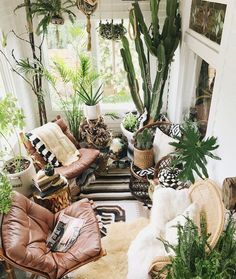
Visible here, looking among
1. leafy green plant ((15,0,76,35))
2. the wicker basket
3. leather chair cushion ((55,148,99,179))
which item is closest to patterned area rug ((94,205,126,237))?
the wicker basket

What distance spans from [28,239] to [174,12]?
2687 mm

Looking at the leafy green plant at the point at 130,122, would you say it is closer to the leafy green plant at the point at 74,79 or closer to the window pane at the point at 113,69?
the window pane at the point at 113,69

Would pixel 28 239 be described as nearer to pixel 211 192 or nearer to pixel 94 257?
pixel 94 257

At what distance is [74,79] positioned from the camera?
3.42m

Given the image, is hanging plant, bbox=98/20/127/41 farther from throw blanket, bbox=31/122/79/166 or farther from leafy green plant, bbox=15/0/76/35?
throw blanket, bbox=31/122/79/166

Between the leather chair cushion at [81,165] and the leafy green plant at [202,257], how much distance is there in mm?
1713

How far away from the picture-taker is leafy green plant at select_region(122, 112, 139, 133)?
3714mm

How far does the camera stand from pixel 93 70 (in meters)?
3.55

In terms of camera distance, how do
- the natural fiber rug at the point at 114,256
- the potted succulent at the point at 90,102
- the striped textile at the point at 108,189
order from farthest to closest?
1. the potted succulent at the point at 90,102
2. the striped textile at the point at 108,189
3. the natural fiber rug at the point at 114,256

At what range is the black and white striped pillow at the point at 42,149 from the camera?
3111mm

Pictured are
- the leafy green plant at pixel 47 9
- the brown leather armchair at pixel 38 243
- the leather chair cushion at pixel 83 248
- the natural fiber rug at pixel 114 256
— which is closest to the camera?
the brown leather armchair at pixel 38 243

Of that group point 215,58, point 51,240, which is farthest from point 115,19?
point 51,240

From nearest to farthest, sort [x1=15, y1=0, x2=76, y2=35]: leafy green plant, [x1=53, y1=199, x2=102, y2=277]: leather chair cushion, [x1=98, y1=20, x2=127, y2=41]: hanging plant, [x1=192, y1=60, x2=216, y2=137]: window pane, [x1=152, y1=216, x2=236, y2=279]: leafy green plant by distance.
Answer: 1. [x1=152, y1=216, x2=236, y2=279]: leafy green plant
2. [x1=53, y1=199, x2=102, y2=277]: leather chair cushion
3. [x1=192, y1=60, x2=216, y2=137]: window pane
4. [x1=15, y1=0, x2=76, y2=35]: leafy green plant
5. [x1=98, y1=20, x2=127, y2=41]: hanging plant

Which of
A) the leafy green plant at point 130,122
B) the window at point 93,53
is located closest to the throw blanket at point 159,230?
the leafy green plant at point 130,122
